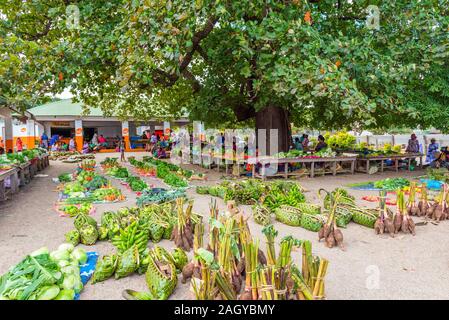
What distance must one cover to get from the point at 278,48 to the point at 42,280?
29.3 ft

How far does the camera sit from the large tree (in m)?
8.89

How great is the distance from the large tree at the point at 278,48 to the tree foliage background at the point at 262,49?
0.03 metres

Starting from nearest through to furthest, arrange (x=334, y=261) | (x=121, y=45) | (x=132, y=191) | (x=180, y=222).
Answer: (x=334, y=261)
(x=180, y=222)
(x=121, y=45)
(x=132, y=191)

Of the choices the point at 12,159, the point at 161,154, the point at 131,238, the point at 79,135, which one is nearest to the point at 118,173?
the point at 12,159

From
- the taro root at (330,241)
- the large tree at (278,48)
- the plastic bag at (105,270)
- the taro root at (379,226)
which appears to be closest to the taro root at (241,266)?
the plastic bag at (105,270)

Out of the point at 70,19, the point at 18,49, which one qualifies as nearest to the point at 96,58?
the point at 70,19

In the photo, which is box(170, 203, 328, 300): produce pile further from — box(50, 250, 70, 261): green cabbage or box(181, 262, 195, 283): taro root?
box(50, 250, 70, 261): green cabbage

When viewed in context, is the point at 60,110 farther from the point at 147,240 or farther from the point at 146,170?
the point at 147,240

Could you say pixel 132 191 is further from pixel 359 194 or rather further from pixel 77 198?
pixel 359 194

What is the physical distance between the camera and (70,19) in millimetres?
→ 10906

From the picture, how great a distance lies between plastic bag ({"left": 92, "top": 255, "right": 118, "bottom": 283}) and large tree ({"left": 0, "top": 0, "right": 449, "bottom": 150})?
552cm

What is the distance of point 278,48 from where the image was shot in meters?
10.5

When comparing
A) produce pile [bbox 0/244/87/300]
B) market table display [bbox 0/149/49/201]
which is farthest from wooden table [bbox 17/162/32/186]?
produce pile [bbox 0/244/87/300]
